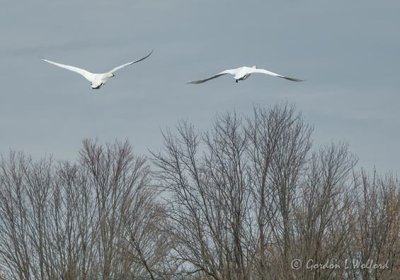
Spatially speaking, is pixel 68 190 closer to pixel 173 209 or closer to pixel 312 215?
pixel 173 209

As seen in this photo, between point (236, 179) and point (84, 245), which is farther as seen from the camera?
point (84, 245)

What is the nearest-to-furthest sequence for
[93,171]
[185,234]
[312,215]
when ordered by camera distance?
[312,215] < [185,234] < [93,171]

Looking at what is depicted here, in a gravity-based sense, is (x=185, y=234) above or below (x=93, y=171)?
below

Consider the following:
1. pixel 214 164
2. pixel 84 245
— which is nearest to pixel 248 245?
pixel 214 164

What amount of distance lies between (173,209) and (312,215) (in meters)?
7.36

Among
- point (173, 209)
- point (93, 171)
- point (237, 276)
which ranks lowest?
point (237, 276)

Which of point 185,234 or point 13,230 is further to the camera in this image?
point 13,230

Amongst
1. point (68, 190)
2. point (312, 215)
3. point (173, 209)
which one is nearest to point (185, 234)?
point (173, 209)

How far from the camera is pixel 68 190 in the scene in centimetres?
5834

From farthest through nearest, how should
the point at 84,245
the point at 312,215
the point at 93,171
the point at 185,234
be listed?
the point at 93,171 → the point at 84,245 → the point at 185,234 → the point at 312,215

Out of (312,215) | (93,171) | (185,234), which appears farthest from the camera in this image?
(93,171)

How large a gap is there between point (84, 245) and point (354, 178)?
12051 millimetres

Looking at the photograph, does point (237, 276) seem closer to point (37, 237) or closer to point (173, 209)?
point (173, 209)

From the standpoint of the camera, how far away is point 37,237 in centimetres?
5672
